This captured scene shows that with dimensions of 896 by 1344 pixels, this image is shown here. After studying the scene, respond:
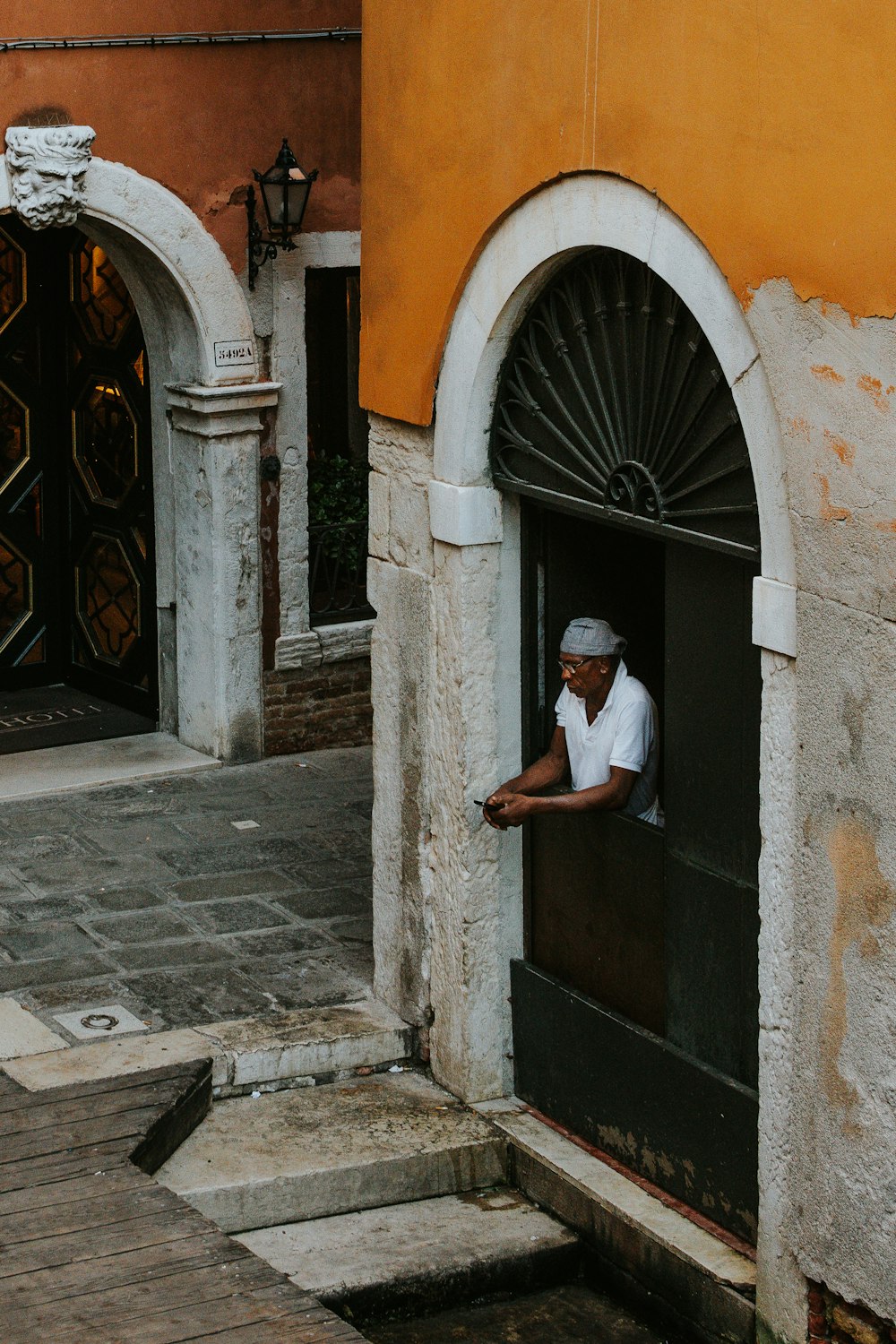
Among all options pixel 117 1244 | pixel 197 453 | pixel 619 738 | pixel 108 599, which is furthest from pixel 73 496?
pixel 117 1244

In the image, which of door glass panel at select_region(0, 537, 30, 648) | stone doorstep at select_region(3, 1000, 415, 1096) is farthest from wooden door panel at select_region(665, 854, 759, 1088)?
door glass panel at select_region(0, 537, 30, 648)

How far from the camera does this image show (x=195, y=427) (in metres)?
9.60

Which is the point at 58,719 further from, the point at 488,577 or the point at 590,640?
the point at 590,640

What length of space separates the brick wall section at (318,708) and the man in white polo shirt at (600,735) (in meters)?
3.95

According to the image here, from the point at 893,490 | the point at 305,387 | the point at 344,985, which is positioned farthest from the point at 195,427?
the point at 893,490

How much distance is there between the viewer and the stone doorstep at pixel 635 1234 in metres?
5.39

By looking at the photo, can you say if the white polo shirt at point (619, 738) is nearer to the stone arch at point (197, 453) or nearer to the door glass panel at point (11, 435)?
the stone arch at point (197, 453)

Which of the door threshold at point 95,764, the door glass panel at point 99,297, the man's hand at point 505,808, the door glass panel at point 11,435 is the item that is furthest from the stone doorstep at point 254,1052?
the door glass panel at point 11,435

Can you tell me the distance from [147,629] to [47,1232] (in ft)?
17.2

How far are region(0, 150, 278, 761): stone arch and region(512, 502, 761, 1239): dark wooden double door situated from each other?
11.5 ft

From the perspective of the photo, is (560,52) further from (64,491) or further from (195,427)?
(64,491)

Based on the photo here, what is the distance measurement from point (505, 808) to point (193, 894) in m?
2.27

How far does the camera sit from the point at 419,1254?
5.81 m

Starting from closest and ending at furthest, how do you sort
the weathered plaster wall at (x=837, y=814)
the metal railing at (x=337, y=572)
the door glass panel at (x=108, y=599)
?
1. the weathered plaster wall at (x=837, y=814)
2. the metal railing at (x=337, y=572)
3. the door glass panel at (x=108, y=599)
